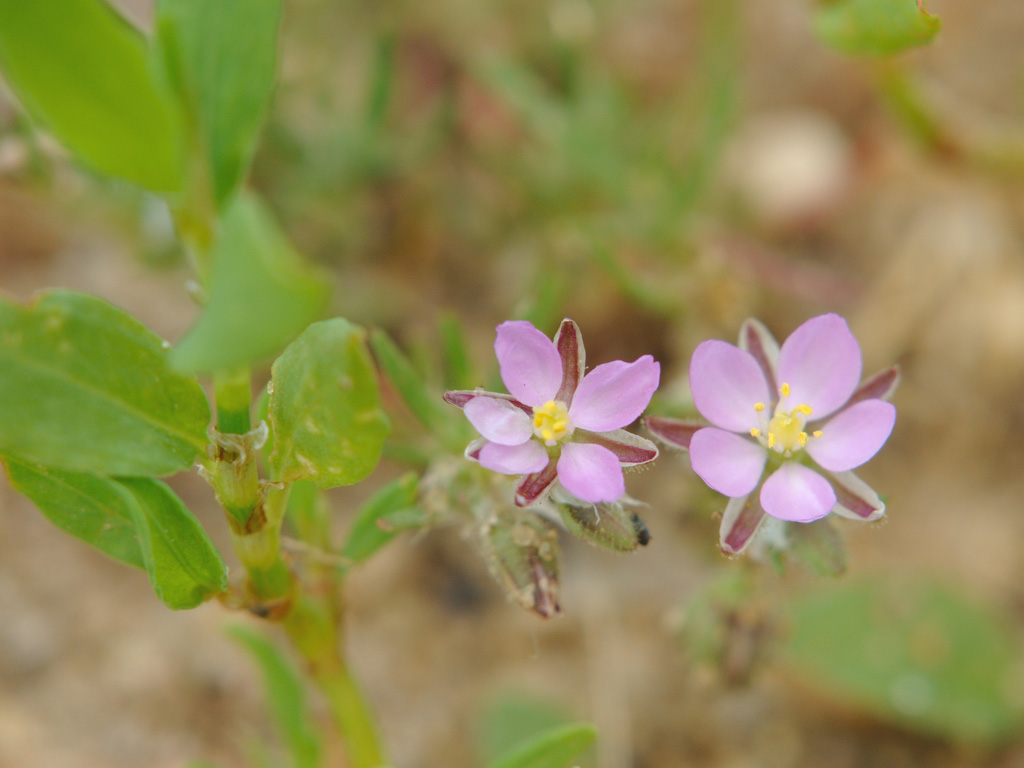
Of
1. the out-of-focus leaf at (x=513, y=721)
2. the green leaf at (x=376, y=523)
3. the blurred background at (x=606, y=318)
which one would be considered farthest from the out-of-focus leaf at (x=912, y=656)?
the green leaf at (x=376, y=523)

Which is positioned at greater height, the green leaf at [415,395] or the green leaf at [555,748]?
the green leaf at [415,395]

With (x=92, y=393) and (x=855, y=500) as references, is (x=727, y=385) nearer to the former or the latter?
(x=855, y=500)

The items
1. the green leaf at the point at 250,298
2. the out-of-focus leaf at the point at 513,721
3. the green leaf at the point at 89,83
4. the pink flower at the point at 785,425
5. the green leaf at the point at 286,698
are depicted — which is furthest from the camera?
the out-of-focus leaf at the point at 513,721

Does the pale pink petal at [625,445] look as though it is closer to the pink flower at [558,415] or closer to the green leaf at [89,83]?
the pink flower at [558,415]

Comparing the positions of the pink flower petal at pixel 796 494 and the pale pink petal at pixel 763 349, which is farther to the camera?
the pale pink petal at pixel 763 349

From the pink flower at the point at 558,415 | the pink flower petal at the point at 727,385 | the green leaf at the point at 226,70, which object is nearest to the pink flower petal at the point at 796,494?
the pink flower petal at the point at 727,385

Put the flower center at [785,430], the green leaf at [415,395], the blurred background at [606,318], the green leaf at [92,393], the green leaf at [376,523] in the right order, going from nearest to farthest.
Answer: the green leaf at [92,393], the flower center at [785,430], the green leaf at [376,523], the green leaf at [415,395], the blurred background at [606,318]

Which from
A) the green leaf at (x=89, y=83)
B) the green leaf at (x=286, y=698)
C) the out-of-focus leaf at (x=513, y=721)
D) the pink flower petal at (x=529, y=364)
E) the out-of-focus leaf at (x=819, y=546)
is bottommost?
the out-of-focus leaf at (x=513, y=721)
